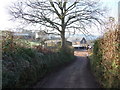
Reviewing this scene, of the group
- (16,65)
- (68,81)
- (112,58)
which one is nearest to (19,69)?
(16,65)

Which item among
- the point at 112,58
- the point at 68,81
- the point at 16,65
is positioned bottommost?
the point at 68,81

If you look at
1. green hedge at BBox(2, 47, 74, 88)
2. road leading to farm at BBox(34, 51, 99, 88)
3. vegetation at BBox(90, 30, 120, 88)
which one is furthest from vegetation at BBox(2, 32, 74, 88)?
vegetation at BBox(90, 30, 120, 88)

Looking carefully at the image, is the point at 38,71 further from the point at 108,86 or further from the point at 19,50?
the point at 108,86

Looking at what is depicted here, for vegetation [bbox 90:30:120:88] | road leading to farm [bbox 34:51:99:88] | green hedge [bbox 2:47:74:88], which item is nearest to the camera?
green hedge [bbox 2:47:74:88]

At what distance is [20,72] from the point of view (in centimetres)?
764

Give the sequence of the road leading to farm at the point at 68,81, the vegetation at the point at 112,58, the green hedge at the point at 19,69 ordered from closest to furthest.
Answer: the green hedge at the point at 19,69
the vegetation at the point at 112,58
the road leading to farm at the point at 68,81

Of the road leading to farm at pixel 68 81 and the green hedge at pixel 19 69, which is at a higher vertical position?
the green hedge at pixel 19 69

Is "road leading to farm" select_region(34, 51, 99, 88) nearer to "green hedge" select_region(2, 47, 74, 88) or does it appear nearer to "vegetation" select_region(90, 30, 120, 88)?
"green hedge" select_region(2, 47, 74, 88)

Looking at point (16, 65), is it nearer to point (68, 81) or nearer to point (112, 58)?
point (68, 81)

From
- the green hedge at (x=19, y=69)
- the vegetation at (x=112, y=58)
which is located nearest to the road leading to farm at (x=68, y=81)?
the green hedge at (x=19, y=69)

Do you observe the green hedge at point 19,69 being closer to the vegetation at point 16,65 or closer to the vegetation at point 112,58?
the vegetation at point 16,65

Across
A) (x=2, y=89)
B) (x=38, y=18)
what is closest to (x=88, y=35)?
(x=38, y=18)

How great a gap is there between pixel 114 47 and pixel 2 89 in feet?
14.4

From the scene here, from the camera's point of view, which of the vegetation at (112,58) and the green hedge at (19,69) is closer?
the green hedge at (19,69)
